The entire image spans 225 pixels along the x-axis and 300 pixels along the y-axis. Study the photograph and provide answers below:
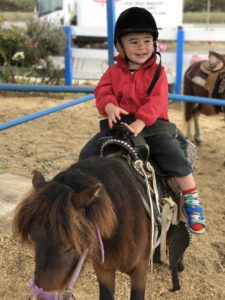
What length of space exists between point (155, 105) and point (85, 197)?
79cm

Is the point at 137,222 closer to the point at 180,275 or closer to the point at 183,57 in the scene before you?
the point at 180,275

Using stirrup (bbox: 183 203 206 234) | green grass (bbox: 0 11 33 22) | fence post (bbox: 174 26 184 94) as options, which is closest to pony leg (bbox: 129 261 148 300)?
stirrup (bbox: 183 203 206 234)

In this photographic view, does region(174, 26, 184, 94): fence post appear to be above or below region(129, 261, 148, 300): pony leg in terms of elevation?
above

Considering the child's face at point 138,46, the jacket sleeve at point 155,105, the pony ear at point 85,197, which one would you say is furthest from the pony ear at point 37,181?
the child's face at point 138,46

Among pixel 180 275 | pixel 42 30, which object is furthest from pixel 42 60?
pixel 180 275

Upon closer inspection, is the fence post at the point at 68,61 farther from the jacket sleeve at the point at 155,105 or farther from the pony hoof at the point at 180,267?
the jacket sleeve at the point at 155,105

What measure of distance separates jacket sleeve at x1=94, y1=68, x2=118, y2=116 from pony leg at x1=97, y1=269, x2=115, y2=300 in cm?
78

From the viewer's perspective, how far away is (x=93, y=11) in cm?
1214

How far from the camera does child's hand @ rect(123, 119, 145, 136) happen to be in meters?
1.89

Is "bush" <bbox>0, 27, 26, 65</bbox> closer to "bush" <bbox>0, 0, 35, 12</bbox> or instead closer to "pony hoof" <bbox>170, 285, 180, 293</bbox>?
"pony hoof" <bbox>170, 285, 180, 293</bbox>

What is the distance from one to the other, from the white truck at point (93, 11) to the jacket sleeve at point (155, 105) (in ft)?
29.8

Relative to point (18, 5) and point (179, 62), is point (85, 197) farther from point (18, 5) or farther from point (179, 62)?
point (18, 5)

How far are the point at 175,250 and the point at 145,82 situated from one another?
0.94 metres

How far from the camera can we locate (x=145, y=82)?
2.07 m
